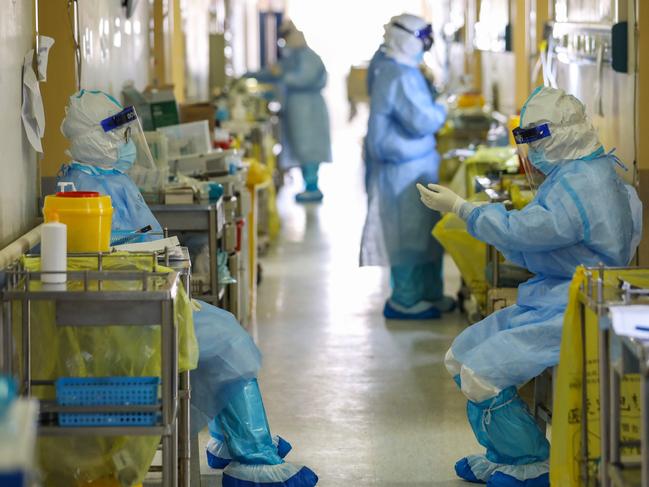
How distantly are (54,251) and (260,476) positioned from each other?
105 cm

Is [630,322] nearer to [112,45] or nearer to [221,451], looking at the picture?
[221,451]

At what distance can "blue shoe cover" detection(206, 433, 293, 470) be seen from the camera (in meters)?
3.78

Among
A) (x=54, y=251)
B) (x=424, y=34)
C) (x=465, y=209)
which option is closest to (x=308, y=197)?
(x=424, y=34)

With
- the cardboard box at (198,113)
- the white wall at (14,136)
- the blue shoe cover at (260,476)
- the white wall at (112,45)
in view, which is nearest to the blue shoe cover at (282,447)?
the blue shoe cover at (260,476)

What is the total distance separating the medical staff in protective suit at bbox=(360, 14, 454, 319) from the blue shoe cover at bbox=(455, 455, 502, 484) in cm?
229

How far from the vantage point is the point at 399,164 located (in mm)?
5949

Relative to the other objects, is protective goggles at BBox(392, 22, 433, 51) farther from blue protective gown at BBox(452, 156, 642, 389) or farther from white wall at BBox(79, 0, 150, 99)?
blue protective gown at BBox(452, 156, 642, 389)

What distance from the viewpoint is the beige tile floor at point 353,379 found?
3.96m

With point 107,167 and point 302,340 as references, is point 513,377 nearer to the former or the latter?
point 107,167

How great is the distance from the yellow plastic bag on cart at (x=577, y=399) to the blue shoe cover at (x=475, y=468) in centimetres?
61

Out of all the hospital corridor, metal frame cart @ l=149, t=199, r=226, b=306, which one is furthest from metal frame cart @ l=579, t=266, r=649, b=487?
metal frame cart @ l=149, t=199, r=226, b=306

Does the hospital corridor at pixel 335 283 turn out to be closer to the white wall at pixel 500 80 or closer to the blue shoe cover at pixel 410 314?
the blue shoe cover at pixel 410 314

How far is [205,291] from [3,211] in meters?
1.33

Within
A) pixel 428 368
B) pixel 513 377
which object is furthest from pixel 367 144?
pixel 513 377
